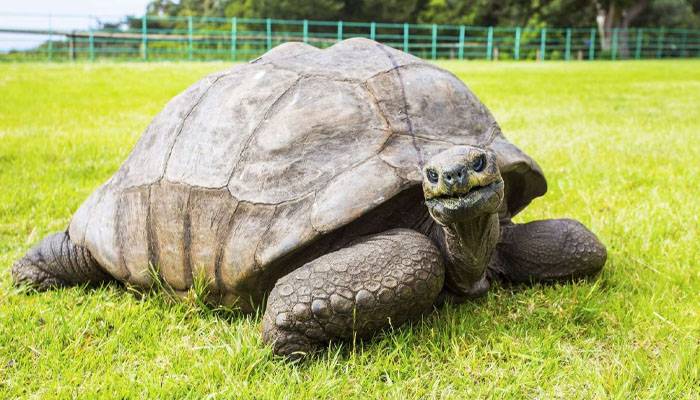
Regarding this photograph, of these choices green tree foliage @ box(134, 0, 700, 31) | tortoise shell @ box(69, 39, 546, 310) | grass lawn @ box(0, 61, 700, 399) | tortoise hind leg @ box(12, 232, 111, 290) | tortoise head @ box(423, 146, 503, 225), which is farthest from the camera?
green tree foliage @ box(134, 0, 700, 31)

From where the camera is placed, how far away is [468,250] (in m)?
2.20

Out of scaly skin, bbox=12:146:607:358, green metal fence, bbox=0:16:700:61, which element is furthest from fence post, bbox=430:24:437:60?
scaly skin, bbox=12:146:607:358

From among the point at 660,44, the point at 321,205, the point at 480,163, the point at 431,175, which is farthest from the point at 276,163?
the point at 660,44

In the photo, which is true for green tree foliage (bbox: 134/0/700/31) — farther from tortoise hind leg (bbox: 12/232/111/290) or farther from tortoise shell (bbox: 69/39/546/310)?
tortoise hind leg (bbox: 12/232/111/290)

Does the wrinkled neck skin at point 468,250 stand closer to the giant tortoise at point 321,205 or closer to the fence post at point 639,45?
the giant tortoise at point 321,205

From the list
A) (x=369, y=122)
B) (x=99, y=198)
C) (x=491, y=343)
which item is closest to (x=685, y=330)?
(x=491, y=343)

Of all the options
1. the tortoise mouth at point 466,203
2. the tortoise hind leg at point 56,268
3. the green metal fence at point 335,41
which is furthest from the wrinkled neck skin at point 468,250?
the green metal fence at point 335,41

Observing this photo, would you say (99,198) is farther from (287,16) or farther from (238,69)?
(287,16)

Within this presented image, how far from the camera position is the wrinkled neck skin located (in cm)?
213

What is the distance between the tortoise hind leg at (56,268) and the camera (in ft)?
9.44

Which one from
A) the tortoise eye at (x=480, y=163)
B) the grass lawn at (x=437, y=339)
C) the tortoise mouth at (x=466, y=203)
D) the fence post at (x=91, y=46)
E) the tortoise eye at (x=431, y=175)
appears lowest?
the grass lawn at (x=437, y=339)

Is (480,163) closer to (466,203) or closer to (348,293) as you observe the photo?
(466,203)

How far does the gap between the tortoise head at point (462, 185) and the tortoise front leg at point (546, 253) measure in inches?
33.3

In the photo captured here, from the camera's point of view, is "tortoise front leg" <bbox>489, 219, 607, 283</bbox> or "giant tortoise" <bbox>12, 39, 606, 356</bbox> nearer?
"giant tortoise" <bbox>12, 39, 606, 356</bbox>
